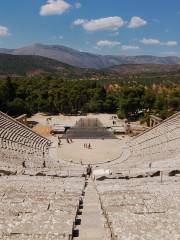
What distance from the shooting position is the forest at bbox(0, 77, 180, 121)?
179 ft

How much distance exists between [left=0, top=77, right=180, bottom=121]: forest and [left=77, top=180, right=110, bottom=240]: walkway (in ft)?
130

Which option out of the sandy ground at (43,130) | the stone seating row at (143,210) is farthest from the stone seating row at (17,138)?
the stone seating row at (143,210)

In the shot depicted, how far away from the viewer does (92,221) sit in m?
10.2

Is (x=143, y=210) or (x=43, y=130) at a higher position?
(x=43, y=130)

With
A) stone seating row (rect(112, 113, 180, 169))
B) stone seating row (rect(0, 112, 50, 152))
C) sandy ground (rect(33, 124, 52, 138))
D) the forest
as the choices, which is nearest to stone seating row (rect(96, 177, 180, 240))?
stone seating row (rect(112, 113, 180, 169))

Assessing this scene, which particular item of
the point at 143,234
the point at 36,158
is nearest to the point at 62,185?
the point at 143,234

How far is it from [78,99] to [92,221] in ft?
173

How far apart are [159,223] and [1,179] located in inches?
356

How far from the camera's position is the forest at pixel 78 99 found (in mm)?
54500

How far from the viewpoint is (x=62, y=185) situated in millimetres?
15344

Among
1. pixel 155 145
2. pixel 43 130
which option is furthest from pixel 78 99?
pixel 155 145

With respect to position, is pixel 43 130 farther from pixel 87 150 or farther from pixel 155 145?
pixel 155 145

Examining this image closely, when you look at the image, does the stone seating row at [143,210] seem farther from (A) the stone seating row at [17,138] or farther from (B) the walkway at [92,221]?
(A) the stone seating row at [17,138]

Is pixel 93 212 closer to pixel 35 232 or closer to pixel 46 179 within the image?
pixel 35 232
